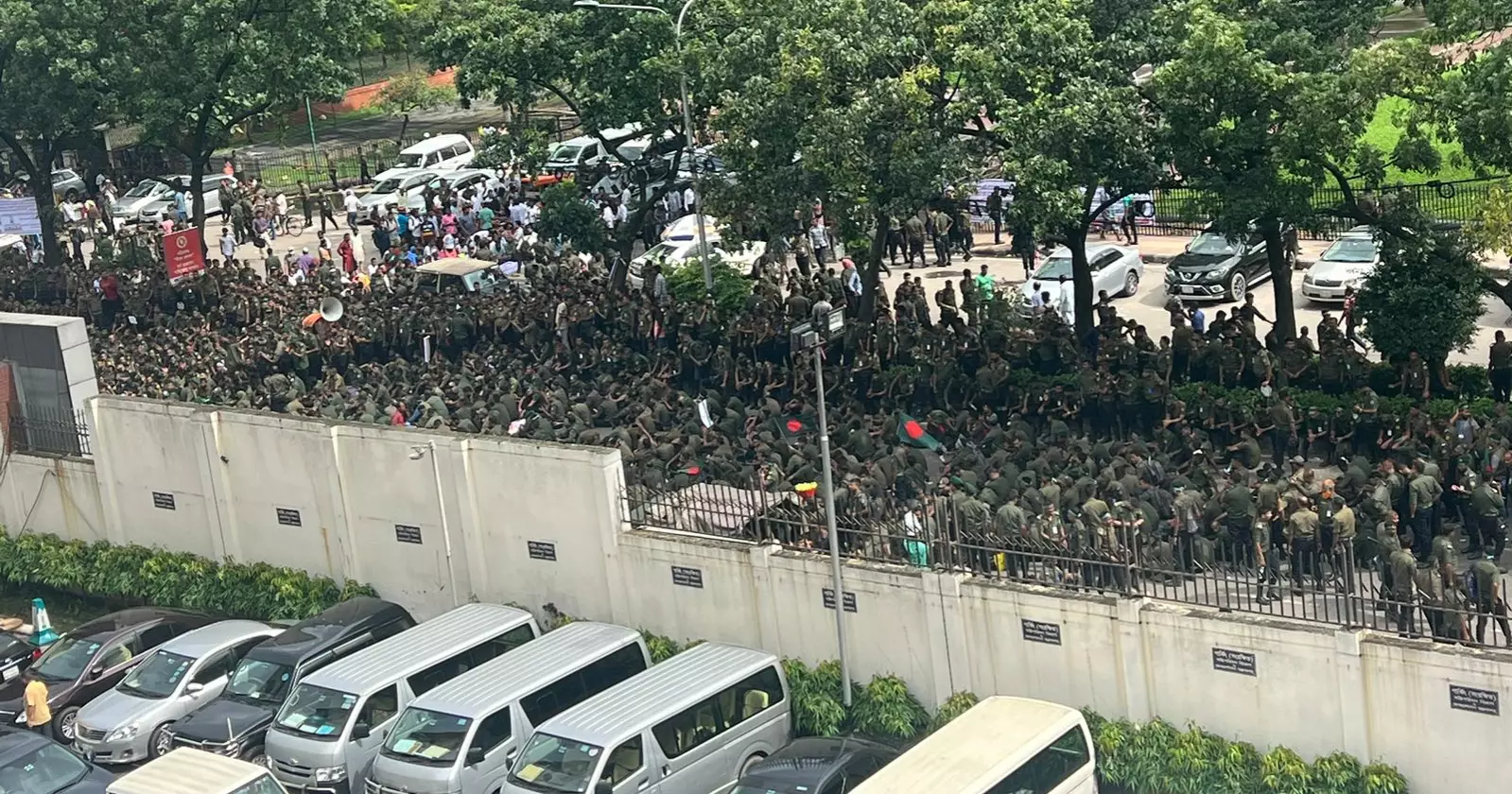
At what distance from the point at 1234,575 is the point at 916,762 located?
4211 mm

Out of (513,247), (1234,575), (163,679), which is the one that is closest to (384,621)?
(163,679)

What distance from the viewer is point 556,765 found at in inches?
758

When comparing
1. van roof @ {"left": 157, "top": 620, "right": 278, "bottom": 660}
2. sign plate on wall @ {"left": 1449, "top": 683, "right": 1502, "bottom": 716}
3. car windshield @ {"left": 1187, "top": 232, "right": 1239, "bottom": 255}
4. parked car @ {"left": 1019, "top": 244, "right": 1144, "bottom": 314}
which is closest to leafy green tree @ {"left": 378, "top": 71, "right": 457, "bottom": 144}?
parked car @ {"left": 1019, "top": 244, "right": 1144, "bottom": 314}

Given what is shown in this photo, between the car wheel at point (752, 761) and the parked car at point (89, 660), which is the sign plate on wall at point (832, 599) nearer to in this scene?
the car wheel at point (752, 761)

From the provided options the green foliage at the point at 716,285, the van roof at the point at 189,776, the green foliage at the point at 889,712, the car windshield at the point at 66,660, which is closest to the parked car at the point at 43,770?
the van roof at the point at 189,776

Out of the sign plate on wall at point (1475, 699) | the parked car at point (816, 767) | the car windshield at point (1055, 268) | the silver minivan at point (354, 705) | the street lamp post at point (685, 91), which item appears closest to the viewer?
the sign plate on wall at point (1475, 699)

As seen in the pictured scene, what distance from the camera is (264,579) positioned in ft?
90.0

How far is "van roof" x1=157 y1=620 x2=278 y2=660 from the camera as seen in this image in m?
23.6

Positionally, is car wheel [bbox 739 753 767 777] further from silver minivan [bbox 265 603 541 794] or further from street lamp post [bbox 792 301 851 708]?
silver minivan [bbox 265 603 541 794]

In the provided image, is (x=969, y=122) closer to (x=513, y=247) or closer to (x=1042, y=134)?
(x=1042, y=134)

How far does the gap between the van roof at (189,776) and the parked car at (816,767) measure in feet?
16.2

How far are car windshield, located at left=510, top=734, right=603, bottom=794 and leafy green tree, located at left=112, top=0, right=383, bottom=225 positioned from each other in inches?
996

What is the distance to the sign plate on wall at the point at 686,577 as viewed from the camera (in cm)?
2327

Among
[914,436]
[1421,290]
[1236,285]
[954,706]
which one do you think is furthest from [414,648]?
[1236,285]
